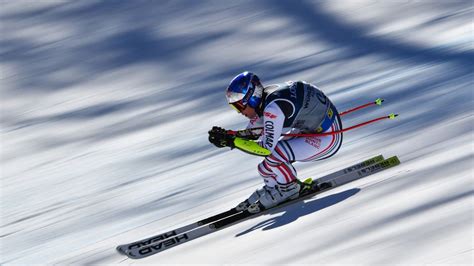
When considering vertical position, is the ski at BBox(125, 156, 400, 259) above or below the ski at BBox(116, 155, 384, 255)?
below

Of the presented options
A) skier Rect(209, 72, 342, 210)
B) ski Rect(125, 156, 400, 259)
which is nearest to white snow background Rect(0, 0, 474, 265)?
ski Rect(125, 156, 400, 259)

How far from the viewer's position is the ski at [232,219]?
20.6 feet

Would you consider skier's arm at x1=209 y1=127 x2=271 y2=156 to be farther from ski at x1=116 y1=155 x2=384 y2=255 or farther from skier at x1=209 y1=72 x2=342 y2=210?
ski at x1=116 y1=155 x2=384 y2=255

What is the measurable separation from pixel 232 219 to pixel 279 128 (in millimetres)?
764

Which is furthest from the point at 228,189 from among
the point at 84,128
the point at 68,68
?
the point at 68,68

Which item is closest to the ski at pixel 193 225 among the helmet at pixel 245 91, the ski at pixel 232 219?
the ski at pixel 232 219

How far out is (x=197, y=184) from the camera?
820cm

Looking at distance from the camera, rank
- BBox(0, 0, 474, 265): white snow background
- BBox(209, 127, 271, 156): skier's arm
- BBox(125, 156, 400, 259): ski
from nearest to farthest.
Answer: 1. BBox(0, 0, 474, 265): white snow background
2. BBox(125, 156, 400, 259): ski
3. BBox(209, 127, 271, 156): skier's arm

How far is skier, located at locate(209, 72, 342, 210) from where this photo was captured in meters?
6.55

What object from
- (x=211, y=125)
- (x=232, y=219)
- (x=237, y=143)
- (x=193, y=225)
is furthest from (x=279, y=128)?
(x=211, y=125)

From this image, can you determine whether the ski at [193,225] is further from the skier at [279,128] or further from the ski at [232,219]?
the skier at [279,128]

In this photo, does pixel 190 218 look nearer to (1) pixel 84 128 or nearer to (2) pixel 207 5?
(1) pixel 84 128

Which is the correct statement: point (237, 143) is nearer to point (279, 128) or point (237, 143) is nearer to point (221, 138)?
point (221, 138)

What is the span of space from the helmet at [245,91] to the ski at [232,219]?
2.71 ft
